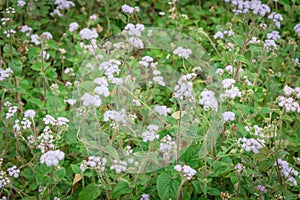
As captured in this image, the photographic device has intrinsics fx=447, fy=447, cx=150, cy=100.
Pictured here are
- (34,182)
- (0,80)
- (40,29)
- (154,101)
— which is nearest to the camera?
(34,182)

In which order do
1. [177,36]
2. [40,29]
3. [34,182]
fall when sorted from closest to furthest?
[34,182] < [177,36] < [40,29]

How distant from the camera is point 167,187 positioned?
80.0 inches

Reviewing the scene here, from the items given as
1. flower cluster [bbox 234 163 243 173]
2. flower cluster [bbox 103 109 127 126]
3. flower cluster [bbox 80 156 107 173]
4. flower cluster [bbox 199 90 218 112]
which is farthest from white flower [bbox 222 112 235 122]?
flower cluster [bbox 80 156 107 173]

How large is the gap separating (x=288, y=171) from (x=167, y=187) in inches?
24.6

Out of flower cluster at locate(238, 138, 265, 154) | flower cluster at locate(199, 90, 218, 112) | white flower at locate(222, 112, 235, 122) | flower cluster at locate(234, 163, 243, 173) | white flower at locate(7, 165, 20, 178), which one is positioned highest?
flower cluster at locate(199, 90, 218, 112)

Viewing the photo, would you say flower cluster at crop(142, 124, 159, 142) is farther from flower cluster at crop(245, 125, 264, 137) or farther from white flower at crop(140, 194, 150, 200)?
flower cluster at crop(245, 125, 264, 137)

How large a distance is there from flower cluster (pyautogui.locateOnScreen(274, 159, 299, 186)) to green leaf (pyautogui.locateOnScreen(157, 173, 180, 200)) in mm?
546

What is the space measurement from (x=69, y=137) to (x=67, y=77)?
2.99ft

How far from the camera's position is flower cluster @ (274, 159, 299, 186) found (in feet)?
7.04

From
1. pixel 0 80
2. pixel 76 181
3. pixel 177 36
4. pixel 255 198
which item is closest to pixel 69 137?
pixel 76 181

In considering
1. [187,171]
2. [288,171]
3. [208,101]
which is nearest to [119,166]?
[187,171]

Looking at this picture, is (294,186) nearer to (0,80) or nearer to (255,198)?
(255,198)

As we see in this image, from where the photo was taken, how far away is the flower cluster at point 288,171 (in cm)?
215

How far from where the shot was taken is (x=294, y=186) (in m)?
2.26
